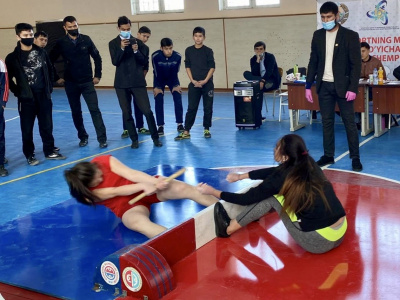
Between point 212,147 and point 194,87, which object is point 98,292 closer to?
point 212,147

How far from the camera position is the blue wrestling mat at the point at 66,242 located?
181 inches

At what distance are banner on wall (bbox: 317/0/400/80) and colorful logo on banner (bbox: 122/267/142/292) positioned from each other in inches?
329

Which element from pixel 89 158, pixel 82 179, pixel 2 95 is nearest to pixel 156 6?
pixel 89 158

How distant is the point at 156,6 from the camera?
653 inches

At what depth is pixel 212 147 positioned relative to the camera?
925 cm

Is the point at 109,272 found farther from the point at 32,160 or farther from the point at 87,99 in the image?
the point at 87,99

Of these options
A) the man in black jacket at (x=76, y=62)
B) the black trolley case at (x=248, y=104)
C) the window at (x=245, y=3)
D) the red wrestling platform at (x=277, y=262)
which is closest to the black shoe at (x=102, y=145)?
the man in black jacket at (x=76, y=62)

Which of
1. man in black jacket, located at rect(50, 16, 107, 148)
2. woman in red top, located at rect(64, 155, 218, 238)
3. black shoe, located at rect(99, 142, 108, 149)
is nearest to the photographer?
woman in red top, located at rect(64, 155, 218, 238)

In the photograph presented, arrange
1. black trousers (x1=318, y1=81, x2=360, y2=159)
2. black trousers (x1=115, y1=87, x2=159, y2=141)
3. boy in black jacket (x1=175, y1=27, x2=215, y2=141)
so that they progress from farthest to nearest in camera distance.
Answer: boy in black jacket (x1=175, y1=27, x2=215, y2=141)
black trousers (x1=115, y1=87, x2=159, y2=141)
black trousers (x1=318, y1=81, x2=360, y2=159)

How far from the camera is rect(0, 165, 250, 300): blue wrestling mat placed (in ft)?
15.1

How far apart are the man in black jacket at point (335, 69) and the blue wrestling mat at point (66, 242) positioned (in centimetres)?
162

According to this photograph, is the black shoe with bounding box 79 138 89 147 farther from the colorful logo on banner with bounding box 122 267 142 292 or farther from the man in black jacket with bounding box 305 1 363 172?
the colorful logo on banner with bounding box 122 267 142 292

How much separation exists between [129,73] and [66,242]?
14.2ft

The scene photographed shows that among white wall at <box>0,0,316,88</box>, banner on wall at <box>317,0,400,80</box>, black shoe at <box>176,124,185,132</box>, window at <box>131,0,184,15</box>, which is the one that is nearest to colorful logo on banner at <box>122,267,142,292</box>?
black shoe at <box>176,124,185,132</box>
